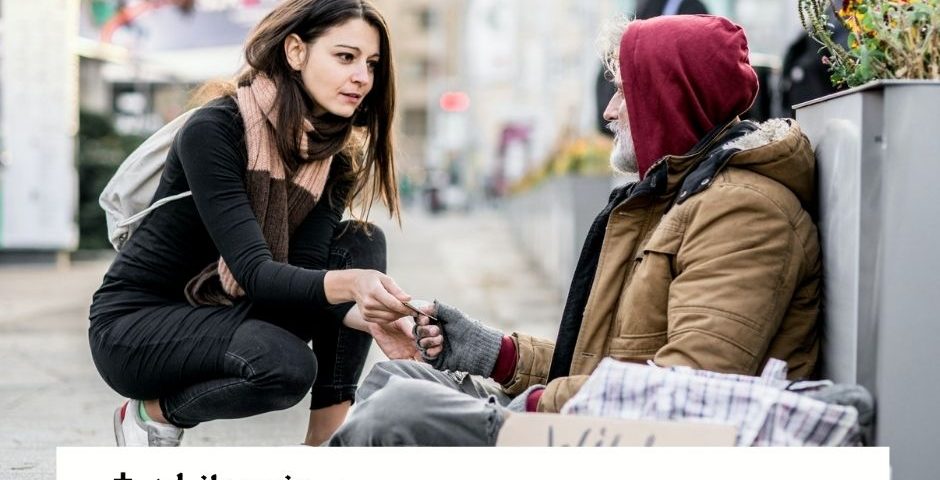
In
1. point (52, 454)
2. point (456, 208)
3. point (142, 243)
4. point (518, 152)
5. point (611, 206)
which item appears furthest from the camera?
point (456, 208)

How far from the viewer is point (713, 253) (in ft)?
8.25

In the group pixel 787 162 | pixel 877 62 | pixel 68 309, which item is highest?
pixel 877 62

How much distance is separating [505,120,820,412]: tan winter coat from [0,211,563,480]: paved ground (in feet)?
6.55

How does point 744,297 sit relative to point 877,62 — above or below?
below

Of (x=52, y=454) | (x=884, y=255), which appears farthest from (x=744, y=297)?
(x=52, y=454)

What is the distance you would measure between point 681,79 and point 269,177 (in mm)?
1203

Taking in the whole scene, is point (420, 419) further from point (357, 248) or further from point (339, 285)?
point (357, 248)

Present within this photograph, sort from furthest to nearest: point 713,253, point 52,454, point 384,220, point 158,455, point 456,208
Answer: point 456,208 < point 384,220 < point 52,454 < point 713,253 < point 158,455

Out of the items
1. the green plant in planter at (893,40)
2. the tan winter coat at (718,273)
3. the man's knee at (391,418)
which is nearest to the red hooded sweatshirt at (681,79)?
the tan winter coat at (718,273)

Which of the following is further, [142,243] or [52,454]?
[52,454]

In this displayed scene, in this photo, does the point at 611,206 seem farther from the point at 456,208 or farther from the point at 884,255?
the point at 456,208

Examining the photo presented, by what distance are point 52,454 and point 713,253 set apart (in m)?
2.58

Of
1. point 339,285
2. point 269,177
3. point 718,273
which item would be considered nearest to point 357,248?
point 269,177

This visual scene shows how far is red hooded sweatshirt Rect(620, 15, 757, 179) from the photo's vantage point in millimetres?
2773
